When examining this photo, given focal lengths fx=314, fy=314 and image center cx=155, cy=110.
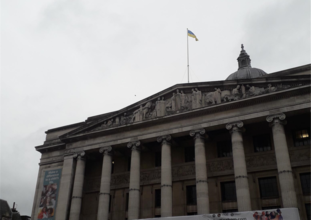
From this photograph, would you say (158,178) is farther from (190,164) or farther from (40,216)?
(40,216)

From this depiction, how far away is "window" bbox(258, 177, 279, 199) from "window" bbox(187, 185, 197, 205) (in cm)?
612

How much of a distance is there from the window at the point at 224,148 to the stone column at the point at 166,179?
16.8 feet

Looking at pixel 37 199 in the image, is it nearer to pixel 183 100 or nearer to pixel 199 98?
pixel 183 100

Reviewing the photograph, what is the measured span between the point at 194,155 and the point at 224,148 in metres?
3.13

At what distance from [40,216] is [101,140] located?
34.2ft

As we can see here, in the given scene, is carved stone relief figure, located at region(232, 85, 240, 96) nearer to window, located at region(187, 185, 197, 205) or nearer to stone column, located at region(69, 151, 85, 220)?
window, located at region(187, 185, 197, 205)

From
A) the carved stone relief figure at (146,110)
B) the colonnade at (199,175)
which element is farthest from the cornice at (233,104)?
the colonnade at (199,175)

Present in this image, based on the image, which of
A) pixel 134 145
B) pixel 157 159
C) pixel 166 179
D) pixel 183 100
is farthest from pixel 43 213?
pixel 183 100

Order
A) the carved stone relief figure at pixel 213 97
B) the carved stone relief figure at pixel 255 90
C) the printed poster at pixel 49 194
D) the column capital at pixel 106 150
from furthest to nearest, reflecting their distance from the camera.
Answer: the printed poster at pixel 49 194, the column capital at pixel 106 150, the carved stone relief figure at pixel 213 97, the carved stone relief figure at pixel 255 90

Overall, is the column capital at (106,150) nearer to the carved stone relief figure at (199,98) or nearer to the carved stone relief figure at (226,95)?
the carved stone relief figure at (199,98)

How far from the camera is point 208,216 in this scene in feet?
66.5

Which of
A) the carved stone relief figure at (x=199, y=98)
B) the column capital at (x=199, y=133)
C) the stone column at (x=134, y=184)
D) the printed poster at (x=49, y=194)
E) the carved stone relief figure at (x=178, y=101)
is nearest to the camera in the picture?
the stone column at (x=134, y=184)

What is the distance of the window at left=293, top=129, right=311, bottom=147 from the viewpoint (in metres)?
27.4

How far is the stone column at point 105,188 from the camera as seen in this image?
29484 millimetres
